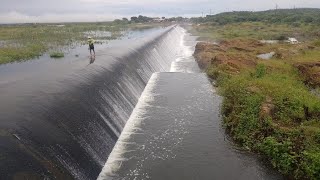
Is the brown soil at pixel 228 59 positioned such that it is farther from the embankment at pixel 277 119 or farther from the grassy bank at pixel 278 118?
the embankment at pixel 277 119

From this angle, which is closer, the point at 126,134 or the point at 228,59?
the point at 126,134

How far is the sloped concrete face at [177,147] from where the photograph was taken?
13.8m

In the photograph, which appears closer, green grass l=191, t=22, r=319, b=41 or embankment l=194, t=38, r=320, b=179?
embankment l=194, t=38, r=320, b=179

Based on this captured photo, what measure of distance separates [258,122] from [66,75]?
35.8 ft

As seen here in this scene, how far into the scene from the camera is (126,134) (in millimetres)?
17062

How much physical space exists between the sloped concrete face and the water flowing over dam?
42mm

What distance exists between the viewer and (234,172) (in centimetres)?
1398

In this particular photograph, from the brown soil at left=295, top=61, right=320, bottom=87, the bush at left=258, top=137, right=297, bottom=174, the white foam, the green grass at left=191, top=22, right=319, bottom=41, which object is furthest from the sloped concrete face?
the green grass at left=191, top=22, right=319, bottom=41

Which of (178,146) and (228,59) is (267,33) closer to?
(228,59)

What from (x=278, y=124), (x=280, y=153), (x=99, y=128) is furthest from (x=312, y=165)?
(x=99, y=128)

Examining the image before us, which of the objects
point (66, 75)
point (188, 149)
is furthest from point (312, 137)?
point (66, 75)

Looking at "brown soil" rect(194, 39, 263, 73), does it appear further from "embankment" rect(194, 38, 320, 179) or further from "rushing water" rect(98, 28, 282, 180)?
"rushing water" rect(98, 28, 282, 180)

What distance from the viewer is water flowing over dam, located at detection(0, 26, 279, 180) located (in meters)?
11.2

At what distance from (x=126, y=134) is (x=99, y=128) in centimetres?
212
